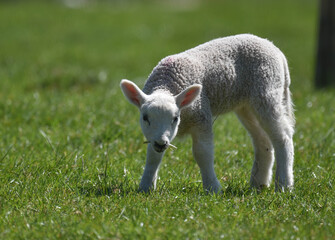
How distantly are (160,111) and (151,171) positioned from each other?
75 centimetres

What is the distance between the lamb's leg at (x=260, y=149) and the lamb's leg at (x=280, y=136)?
0.74ft

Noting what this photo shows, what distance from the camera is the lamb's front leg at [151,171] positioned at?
4715mm

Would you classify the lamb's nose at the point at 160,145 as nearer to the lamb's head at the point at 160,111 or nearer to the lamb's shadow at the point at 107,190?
the lamb's head at the point at 160,111

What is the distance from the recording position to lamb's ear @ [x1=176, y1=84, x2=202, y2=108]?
430 centimetres

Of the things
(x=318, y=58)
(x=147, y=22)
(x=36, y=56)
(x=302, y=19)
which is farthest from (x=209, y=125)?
(x=302, y=19)

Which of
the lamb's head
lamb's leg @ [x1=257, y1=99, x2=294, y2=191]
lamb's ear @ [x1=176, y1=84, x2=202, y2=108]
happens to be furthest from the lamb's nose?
lamb's leg @ [x1=257, y1=99, x2=294, y2=191]

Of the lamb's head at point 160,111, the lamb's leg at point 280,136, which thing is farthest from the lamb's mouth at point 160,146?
the lamb's leg at point 280,136

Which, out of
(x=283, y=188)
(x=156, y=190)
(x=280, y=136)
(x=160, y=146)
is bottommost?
(x=283, y=188)

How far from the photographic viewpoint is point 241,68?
16.1 feet

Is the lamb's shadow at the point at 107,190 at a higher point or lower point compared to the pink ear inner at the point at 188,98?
lower

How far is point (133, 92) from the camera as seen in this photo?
440 centimetres

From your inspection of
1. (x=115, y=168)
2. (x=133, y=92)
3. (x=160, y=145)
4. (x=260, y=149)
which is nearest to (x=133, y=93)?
(x=133, y=92)

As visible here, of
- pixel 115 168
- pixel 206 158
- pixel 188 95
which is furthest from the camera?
pixel 115 168

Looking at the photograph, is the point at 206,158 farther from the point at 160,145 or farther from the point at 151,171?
the point at 160,145
